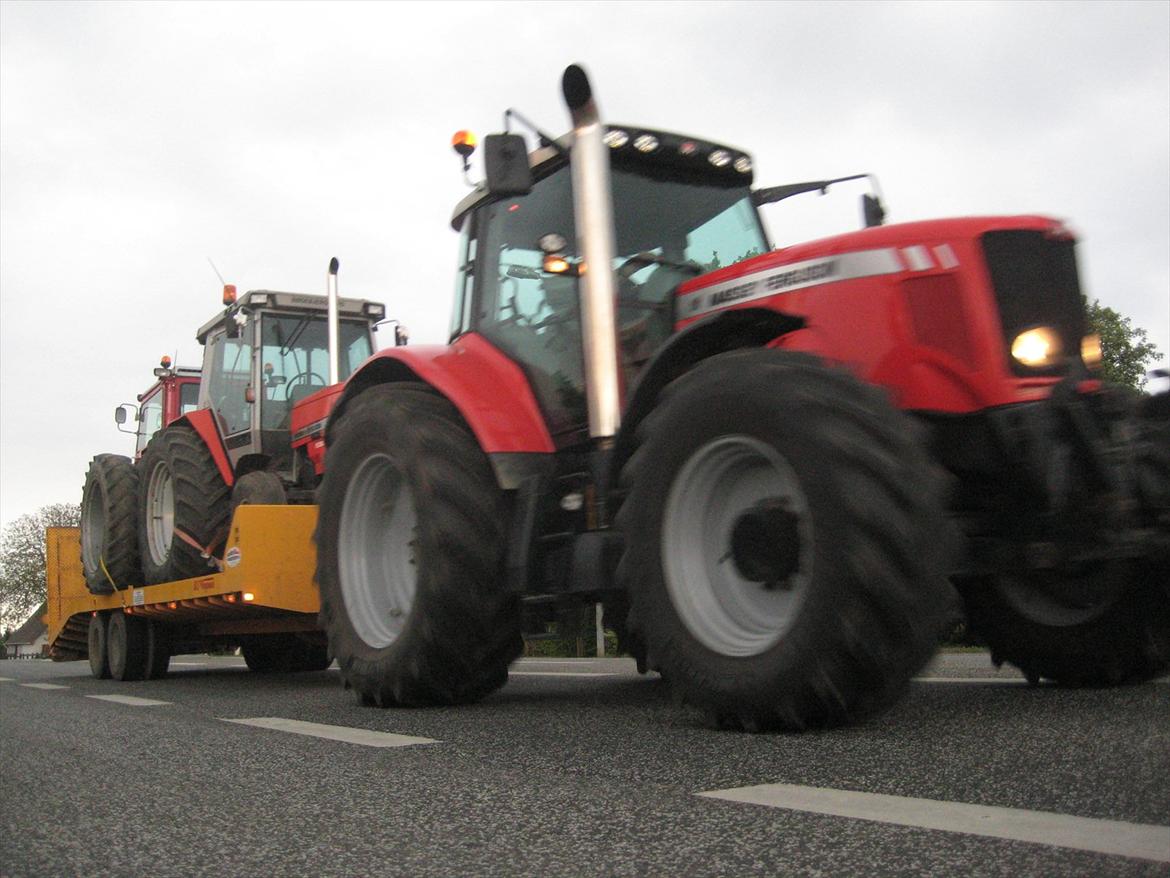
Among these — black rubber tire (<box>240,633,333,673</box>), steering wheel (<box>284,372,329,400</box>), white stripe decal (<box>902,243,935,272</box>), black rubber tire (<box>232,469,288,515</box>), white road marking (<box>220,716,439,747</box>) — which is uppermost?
steering wheel (<box>284,372,329,400</box>)

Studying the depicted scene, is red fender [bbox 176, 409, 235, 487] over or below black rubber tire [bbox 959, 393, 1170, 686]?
over

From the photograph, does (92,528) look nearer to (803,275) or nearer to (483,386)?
(483,386)

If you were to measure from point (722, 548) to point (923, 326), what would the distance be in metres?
1.03

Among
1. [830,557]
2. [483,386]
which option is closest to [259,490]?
[483,386]

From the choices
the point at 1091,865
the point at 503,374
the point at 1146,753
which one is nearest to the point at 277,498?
the point at 503,374

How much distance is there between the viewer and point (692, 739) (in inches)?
147

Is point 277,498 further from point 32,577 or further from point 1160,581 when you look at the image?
point 32,577

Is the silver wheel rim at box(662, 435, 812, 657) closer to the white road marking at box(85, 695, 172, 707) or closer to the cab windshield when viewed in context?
the cab windshield

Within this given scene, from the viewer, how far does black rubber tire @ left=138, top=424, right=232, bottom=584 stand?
29.0ft

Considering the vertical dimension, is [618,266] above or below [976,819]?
above

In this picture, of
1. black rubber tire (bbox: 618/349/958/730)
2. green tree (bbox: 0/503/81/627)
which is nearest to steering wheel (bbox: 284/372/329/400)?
black rubber tire (bbox: 618/349/958/730)

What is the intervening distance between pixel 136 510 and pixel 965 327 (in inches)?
297

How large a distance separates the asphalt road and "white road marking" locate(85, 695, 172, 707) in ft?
6.45

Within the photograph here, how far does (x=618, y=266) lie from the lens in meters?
5.21
